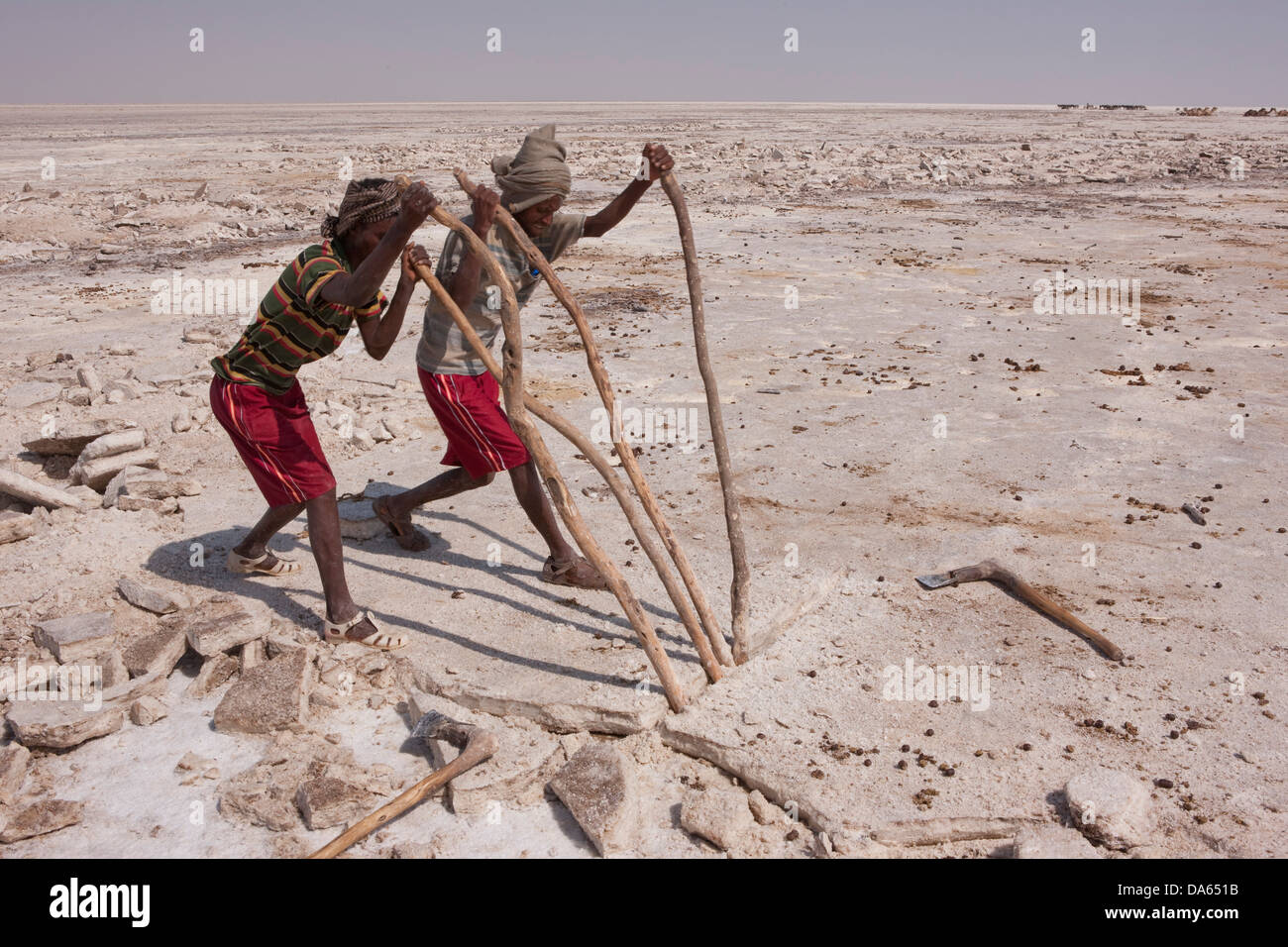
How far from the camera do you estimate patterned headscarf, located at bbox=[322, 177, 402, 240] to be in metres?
3.21

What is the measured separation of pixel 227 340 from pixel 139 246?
687 cm

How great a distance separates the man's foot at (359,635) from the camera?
354cm

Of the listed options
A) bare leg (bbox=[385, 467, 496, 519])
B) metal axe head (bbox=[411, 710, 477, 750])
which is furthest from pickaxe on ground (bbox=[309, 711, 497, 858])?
bare leg (bbox=[385, 467, 496, 519])

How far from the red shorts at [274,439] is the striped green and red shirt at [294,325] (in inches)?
2.0

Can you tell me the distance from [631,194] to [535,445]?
4.26 feet

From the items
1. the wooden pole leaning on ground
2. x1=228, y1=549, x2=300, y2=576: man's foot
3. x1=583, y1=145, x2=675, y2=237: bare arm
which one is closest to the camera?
the wooden pole leaning on ground

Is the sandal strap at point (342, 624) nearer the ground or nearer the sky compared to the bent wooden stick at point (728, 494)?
nearer the ground

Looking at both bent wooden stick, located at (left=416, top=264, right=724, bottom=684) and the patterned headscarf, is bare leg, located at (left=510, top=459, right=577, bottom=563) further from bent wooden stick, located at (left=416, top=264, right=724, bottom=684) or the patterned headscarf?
the patterned headscarf

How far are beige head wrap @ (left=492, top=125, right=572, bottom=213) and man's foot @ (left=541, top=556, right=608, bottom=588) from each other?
1.47 metres

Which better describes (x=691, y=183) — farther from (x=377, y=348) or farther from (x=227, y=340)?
(x=377, y=348)

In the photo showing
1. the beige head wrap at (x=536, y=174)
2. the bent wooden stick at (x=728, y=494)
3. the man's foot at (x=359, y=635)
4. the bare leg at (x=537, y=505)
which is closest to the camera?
the bent wooden stick at (x=728, y=494)
